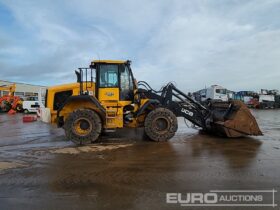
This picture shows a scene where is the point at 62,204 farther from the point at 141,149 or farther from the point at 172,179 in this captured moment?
the point at 141,149

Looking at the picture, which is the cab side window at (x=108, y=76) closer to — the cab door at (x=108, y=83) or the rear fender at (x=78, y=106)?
the cab door at (x=108, y=83)

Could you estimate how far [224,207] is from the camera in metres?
4.41

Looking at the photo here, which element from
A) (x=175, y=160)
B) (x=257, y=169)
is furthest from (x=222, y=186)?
(x=175, y=160)

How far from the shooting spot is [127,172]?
6.34 m

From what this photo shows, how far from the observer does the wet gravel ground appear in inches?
189

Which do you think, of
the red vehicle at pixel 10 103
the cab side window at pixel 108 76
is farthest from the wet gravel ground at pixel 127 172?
the red vehicle at pixel 10 103

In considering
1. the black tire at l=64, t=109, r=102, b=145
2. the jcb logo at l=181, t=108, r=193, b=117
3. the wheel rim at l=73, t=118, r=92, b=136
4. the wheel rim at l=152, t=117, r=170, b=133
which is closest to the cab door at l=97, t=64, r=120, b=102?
the black tire at l=64, t=109, r=102, b=145

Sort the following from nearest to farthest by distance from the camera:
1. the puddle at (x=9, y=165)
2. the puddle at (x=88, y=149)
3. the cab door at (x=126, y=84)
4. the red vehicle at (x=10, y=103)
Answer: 1. the puddle at (x=9, y=165)
2. the puddle at (x=88, y=149)
3. the cab door at (x=126, y=84)
4. the red vehicle at (x=10, y=103)

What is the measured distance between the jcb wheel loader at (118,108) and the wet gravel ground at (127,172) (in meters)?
0.56

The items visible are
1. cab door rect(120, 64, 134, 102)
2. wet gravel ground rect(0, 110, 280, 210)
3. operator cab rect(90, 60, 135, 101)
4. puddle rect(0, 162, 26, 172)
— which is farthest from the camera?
cab door rect(120, 64, 134, 102)

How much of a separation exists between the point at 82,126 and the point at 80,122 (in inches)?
6.3

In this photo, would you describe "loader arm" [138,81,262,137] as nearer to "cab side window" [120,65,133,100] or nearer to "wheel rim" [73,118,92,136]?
"cab side window" [120,65,133,100]

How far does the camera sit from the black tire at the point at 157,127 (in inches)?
406

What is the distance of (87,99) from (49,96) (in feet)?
5.99
